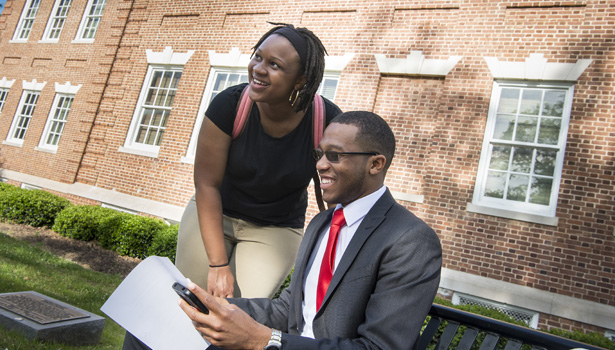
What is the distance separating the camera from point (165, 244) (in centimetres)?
865

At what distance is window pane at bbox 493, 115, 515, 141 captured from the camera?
808 centimetres

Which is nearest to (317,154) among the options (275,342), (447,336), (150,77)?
(275,342)

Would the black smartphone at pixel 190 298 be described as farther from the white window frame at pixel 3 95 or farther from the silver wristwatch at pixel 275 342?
the white window frame at pixel 3 95

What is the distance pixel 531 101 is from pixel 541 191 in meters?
1.67

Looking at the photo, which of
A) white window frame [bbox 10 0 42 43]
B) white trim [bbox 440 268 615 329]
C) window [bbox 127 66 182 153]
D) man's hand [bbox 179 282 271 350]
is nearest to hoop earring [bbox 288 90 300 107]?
man's hand [bbox 179 282 271 350]

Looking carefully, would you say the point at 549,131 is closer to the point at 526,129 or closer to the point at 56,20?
the point at 526,129

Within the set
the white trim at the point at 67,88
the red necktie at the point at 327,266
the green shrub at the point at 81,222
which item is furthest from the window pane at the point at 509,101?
the white trim at the point at 67,88

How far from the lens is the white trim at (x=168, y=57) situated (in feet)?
38.2

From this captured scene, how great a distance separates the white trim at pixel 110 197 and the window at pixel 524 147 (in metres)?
6.80

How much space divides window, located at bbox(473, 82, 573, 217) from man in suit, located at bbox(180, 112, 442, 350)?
6278 mm

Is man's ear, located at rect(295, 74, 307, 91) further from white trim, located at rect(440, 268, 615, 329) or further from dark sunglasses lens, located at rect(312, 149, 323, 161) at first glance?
white trim, located at rect(440, 268, 615, 329)

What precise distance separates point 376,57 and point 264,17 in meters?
3.30

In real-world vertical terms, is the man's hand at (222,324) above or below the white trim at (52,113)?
below

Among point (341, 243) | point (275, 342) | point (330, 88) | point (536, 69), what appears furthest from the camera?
point (330, 88)
